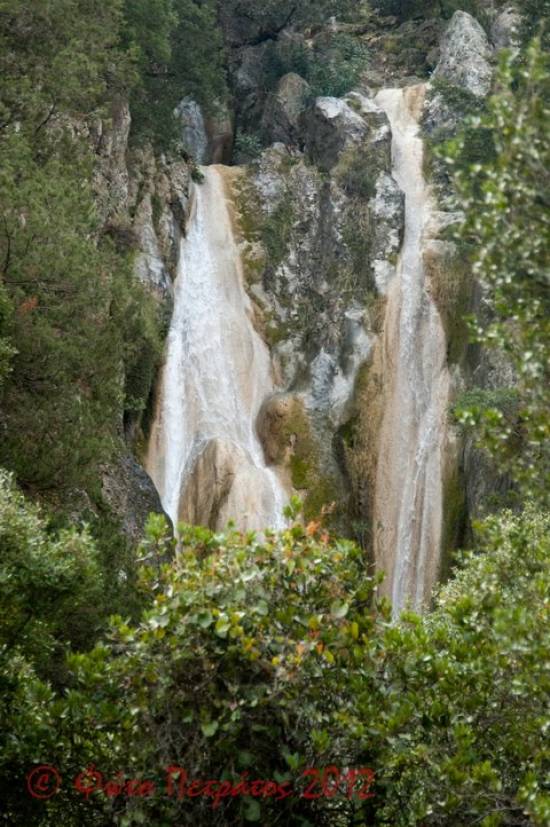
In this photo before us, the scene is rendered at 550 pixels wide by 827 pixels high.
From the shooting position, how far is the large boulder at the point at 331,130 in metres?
40.4

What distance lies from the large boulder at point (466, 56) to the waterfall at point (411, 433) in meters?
8.53

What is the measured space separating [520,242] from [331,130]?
34.0 metres

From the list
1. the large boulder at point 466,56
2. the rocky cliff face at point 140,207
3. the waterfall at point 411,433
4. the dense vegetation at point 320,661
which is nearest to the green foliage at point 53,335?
the dense vegetation at point 320,661

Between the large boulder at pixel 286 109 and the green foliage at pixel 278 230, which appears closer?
the green foliage at pixel 278 230

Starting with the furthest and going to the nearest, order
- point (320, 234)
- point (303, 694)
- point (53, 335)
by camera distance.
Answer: point (320, 234) → point (53, 335) → point (303, 694)

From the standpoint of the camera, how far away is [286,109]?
141ft

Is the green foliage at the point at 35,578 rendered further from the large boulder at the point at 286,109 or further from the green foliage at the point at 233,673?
the large boulder at the point at 286,109

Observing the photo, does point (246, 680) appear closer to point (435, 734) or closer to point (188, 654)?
point (188, 654)

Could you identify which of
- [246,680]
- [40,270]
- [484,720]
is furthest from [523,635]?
[40,270]

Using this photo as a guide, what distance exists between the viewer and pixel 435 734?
9008mm

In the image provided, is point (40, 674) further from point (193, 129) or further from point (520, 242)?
point (193, 129)

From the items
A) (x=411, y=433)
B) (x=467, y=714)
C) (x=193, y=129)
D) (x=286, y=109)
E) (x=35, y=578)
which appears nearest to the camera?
(x=467, y=714)

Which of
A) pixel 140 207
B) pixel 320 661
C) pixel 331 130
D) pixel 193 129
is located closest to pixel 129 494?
pixel 140 207

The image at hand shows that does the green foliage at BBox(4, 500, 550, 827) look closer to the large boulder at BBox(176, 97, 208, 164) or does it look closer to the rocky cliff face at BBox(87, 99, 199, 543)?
the rocky cliff face at BBox(87, 99, 199, 543)
